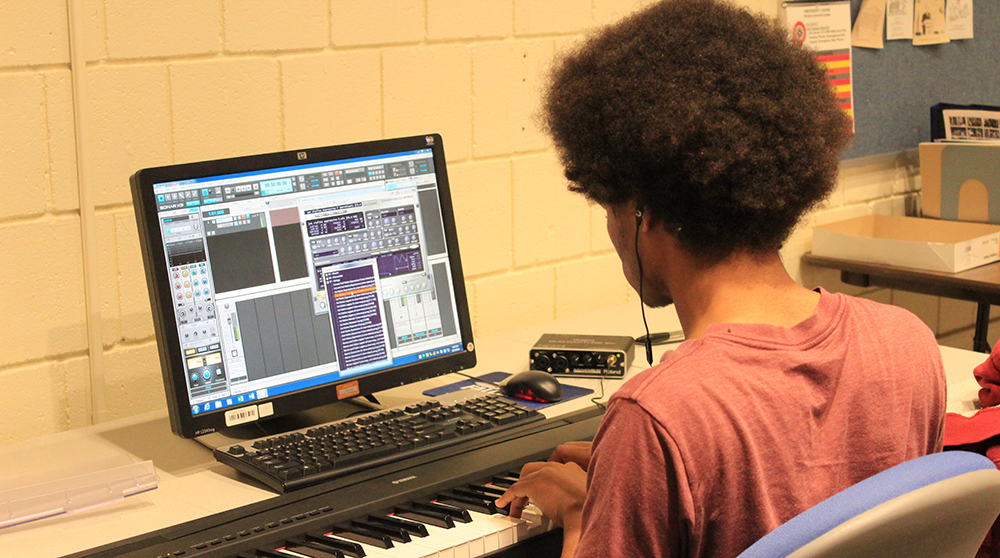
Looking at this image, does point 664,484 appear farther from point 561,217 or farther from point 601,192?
point 561,217

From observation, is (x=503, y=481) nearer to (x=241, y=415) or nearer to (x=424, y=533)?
(x=424, y=533)

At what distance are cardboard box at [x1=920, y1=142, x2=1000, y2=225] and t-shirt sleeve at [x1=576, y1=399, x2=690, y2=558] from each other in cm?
223

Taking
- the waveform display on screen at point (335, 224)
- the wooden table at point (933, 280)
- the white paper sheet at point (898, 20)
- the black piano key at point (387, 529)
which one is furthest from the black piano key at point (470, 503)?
the white paper sheet at point (898, 20)

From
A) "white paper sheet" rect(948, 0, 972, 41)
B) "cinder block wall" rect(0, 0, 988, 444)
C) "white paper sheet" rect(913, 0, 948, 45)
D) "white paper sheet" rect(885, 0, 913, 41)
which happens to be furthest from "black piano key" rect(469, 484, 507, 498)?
"white paper sheet" rect(948, 0, 972, 41)

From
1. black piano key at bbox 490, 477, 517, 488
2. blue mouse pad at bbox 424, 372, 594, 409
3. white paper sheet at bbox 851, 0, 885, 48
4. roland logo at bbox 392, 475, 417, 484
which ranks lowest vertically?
black piano key at bbox 490, 477, 517, 488

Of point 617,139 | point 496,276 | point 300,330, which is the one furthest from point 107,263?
point 617,139

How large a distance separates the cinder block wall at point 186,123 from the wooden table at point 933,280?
0.97 metres

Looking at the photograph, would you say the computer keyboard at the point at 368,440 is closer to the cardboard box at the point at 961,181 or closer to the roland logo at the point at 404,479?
the roland logo at the point at 404,479

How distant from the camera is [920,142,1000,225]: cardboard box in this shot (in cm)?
270

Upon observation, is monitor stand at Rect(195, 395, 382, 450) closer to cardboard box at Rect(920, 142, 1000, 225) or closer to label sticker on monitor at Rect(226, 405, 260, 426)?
label sticker on monitor at Rect(226, 405, 260, 426)

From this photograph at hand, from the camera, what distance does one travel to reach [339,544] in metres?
1.13

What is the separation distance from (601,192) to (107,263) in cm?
98

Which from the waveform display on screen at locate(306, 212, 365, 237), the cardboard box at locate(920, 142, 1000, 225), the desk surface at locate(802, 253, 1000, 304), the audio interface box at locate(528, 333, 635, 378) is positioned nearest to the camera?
the waveform display on screen at locate(306, 212, 365, 237)

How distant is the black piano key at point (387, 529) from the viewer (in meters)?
1.16
